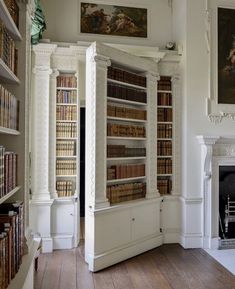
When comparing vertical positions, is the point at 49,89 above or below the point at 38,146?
above

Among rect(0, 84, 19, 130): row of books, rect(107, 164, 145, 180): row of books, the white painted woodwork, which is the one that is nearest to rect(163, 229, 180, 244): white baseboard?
the white painted woodwork

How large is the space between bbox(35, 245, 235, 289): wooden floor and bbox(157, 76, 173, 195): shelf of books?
3.58 ft

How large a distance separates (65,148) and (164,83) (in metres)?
1.86

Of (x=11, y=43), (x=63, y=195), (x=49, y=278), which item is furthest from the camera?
(x=63, y=195)

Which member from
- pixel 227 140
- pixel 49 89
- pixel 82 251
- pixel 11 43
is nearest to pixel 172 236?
pixel 82 251

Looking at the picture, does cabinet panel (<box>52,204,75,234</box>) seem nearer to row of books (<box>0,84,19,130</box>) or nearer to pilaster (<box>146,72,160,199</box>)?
pilaster (<box>146,72,160,199</box>)

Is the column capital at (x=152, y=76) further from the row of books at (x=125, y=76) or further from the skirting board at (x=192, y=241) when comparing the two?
the skirting board at (x=192, y=241)

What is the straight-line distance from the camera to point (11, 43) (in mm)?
1951

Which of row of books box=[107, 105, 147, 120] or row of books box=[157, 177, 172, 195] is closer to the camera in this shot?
row of books box=[107, 105, 147, 120]

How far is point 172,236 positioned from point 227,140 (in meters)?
1.71

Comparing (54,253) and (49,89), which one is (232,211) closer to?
(54,253)

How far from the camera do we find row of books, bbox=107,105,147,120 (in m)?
4.02

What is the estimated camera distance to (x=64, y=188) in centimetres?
434

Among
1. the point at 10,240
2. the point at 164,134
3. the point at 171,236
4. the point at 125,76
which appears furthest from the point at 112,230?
the point at 10,240
